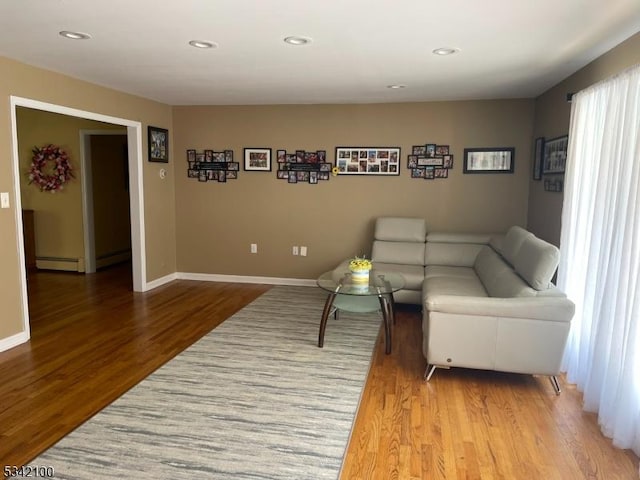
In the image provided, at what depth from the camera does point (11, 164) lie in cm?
363

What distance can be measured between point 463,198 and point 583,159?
2108 mm

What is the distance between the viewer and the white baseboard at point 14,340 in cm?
361

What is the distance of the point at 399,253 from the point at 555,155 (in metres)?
1.85

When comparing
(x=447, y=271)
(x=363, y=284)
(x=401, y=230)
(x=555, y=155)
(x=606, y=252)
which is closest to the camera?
(x=606, y=252)

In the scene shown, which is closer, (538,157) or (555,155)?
(555,155)

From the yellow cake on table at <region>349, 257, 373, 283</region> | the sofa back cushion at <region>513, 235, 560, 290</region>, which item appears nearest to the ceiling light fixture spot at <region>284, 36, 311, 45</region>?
the yellow cake on table at <region>349, 257, 373, 283</region>

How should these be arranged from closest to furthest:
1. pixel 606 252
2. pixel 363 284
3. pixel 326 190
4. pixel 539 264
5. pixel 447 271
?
pixel 606 252 < pixel 539 264 < pixel 363 284 < pixel 447 271 < pixel 326 190

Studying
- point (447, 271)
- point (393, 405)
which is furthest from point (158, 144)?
point (393, 405)

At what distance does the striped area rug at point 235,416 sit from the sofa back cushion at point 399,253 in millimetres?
1307

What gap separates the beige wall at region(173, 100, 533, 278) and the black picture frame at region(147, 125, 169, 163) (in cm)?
19

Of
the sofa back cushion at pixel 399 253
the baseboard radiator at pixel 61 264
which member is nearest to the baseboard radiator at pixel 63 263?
the baseboard radiator at pixel 61 264

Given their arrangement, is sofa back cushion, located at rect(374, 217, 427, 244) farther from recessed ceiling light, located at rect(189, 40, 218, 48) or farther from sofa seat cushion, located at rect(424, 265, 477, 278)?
recessed ceiling light, located at rect(189, 40, 218, 48)

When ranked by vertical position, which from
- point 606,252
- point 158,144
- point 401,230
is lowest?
point 401,230

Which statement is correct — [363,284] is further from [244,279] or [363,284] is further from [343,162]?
[244,279]
